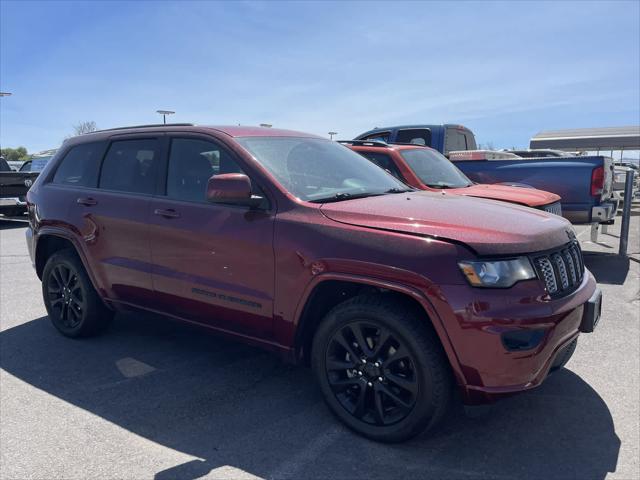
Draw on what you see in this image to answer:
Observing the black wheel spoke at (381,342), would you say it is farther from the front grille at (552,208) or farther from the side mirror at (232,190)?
the front grille at (552,208)

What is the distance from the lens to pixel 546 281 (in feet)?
9.02

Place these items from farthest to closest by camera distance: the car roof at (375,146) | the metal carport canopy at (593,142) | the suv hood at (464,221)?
1. the metal carport canopy at (593,142)
2. the car roof at (375,146)
3. the suv hood at (464,221)

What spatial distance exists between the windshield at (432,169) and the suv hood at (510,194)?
0.22 m

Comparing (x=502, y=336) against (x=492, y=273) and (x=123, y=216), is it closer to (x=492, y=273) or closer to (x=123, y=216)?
(x=492, y=273)

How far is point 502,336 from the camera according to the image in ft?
8.41

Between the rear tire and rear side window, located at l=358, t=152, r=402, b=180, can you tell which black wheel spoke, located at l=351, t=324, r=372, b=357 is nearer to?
the rear tire

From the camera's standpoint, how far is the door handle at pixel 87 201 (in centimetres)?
433

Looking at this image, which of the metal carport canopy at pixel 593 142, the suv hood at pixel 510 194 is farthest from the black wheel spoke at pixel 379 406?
the metal carport canopy at pixel 593 142

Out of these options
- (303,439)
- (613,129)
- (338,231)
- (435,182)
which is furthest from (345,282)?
(613,129)

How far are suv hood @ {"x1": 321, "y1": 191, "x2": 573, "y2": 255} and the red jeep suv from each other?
1 cm

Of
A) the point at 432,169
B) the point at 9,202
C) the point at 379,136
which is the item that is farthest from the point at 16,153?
the point at 432,169

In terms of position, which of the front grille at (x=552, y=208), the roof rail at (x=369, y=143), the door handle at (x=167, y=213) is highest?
the roof rail at (x=369, y=143)

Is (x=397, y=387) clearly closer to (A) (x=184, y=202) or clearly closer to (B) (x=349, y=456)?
(B) (x=349, y=456)

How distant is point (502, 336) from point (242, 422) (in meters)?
1.64
